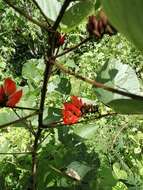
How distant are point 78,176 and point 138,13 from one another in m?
0.77

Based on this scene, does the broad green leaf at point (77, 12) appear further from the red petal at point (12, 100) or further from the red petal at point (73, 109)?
the red petal at point (73, 109)

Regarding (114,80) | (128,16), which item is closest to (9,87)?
(114,80)

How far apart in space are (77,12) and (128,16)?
31 cm

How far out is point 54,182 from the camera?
1.02 m

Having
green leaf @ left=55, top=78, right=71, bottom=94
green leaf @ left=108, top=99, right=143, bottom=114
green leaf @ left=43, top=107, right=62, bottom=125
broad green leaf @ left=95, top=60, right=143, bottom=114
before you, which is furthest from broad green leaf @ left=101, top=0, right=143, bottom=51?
green leaf @ left=55, top=78, right=71, bottom=94

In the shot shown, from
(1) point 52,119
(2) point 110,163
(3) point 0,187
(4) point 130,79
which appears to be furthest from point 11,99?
(2) point 110,163

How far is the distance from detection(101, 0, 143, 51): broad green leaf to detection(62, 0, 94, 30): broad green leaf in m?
0.28

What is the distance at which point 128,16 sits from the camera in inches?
8.7

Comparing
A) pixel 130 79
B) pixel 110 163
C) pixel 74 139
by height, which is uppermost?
pixel 130 79

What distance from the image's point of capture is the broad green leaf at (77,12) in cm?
52

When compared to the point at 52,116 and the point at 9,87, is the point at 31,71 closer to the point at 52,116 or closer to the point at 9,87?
the point at 52,116

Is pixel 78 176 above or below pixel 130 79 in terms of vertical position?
below

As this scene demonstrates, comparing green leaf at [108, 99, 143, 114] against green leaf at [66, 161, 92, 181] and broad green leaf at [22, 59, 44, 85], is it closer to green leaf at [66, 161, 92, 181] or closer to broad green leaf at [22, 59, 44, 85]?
green leaf at [66, 161, 92, 181]

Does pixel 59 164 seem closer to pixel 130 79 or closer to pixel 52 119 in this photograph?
pixel 52 119
